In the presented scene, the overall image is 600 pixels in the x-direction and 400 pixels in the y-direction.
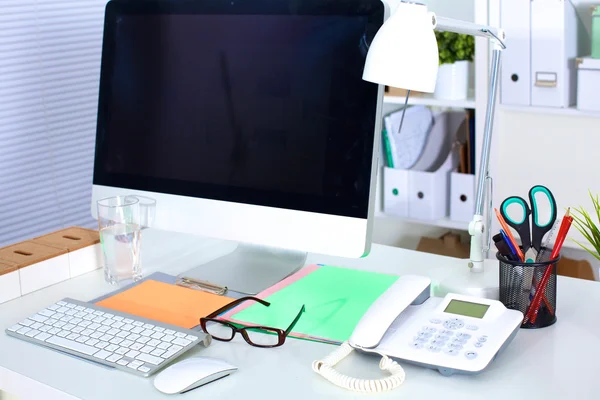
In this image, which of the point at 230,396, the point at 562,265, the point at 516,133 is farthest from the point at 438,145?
the point at 230,396

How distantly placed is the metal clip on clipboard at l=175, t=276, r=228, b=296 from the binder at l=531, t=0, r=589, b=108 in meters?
1.31

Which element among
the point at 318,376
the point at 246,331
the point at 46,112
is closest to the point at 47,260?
the point at 246,331

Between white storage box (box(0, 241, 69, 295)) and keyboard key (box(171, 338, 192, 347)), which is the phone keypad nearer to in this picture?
keyboard key (box(171, 338, 192, 347))

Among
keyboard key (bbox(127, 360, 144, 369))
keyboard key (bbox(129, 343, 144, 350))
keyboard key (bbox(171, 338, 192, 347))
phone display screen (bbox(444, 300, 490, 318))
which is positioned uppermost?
phone display screen (bbox(444, 300, 490, 318))

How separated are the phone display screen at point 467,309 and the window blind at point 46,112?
1.47 m

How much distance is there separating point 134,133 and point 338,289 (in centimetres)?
49

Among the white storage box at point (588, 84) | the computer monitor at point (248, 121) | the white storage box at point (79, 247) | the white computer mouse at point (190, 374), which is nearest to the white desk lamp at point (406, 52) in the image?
the computer monitor at point (248, 121)

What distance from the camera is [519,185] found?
7.66 feet

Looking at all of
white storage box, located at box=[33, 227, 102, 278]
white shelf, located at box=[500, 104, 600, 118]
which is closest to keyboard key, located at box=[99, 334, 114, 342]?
white storage box, located at box=[33, 227, 102, 278]

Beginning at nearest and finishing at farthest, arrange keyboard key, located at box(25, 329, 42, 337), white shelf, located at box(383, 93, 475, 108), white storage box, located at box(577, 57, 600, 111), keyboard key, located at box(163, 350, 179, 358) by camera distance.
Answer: keyboard key, located at box(163, 350, 179, 358) → keyboard key, located at box(25, 329, 42, 337) → white storage box, located at box(577, 57, 600, 111) → white shelf, located at box(383, 93, 475, 108)

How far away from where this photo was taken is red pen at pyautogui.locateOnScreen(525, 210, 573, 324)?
1.09 meters

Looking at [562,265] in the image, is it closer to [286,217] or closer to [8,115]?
[286,217]

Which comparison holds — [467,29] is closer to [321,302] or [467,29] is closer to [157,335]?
[321,302]

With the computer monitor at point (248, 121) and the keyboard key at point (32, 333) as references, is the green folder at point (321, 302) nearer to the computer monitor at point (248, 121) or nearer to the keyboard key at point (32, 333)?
the computer monitor at point (248, 121)
